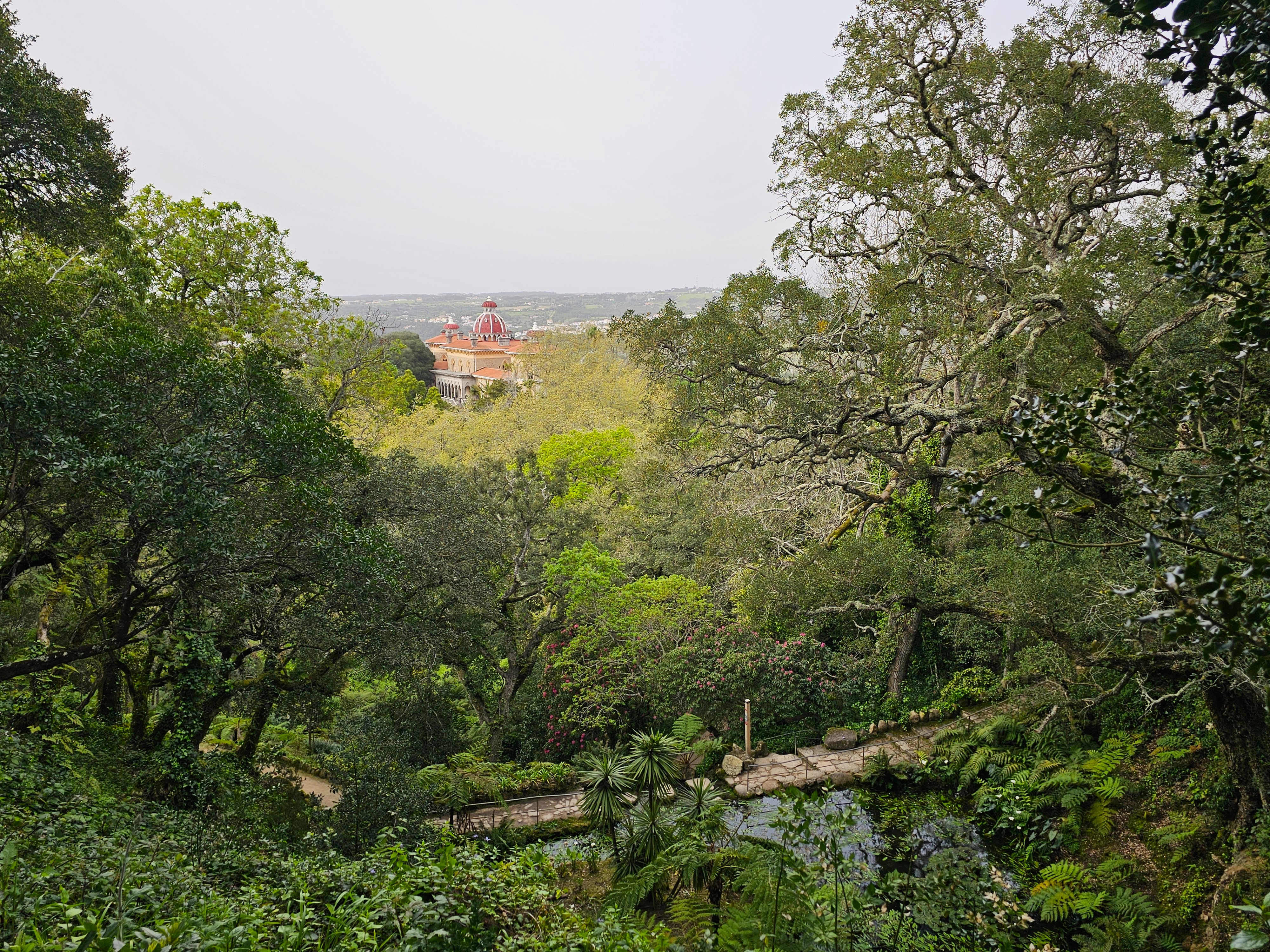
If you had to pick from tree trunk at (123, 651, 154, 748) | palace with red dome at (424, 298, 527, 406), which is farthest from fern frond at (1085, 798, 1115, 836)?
palace with red dome at (424, 298, 527, 406)

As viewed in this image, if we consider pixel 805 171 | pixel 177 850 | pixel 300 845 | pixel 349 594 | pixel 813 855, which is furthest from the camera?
pixel 805 171

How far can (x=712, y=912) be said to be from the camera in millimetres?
5266

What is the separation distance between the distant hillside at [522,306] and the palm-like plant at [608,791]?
51.8m

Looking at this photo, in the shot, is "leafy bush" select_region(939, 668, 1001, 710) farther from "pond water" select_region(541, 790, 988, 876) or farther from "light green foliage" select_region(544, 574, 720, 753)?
"light green foliage" select_region(544, 574, 720, 753)

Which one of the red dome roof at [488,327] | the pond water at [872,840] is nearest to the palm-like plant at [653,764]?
the pond water at [872,840]

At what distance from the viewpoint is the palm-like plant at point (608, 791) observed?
6.91 metres

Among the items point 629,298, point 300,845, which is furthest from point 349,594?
point 629,298

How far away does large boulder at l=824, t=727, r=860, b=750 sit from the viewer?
1029 cm

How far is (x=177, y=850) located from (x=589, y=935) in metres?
3.23

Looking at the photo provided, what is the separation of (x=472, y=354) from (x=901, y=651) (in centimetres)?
5228

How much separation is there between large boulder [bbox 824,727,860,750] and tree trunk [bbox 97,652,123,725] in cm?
929

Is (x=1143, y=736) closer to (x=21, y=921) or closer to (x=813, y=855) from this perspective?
(x=813, y=855)

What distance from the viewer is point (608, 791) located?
7.00 meters

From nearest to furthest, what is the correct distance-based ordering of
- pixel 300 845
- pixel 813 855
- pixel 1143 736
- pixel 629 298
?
pixel 813 855
pixel 300 845
pixel 1143 736
pixel 629 298
